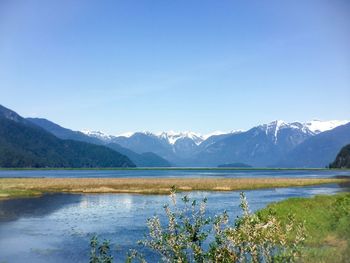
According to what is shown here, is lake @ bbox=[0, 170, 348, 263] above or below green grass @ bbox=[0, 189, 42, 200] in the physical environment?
below

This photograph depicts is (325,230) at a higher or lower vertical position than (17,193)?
higher

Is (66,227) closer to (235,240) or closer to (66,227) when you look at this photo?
(66,227)

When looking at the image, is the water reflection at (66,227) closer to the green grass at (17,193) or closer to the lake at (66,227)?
the lake at (66,227)

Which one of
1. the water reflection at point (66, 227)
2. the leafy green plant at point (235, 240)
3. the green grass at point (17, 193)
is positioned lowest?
the water reflection at point (66, 227)

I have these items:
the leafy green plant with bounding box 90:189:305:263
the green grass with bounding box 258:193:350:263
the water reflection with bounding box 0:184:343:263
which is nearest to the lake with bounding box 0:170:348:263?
the water reflection with bounding box 0:184:343:263

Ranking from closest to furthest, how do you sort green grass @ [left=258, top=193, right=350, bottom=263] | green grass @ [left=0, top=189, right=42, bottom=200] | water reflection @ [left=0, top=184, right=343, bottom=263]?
green grass @ [left=258, top=193, right=350, bottom=263] < water reflection @ [left=0, top=184, right=343, bottom=263] < green grass @ [left=0, top=189, right=42, bottom=200]

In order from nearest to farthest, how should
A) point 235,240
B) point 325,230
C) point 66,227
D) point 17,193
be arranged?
point 235,240, point 325,230, point 66,227, point 17,193

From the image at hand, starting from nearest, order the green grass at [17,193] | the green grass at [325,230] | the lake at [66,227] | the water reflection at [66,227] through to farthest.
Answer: the green grass at [325,230]
the lake at [66,227]
the water reflection at [66,227]
the green grass at [17,193]

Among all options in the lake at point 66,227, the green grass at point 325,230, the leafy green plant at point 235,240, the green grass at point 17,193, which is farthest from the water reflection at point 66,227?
the leafy green plant at point 235,240

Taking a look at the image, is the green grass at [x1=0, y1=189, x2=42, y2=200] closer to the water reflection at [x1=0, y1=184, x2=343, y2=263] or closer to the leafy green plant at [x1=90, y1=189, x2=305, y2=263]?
the water reflection at [x1=0, y1=184, x2=343, y2=263]

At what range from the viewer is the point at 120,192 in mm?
107812

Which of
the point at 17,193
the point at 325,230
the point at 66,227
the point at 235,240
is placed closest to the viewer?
the point at 235,240

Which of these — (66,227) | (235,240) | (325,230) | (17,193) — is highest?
(235,240)

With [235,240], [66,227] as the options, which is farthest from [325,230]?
[66,227]
